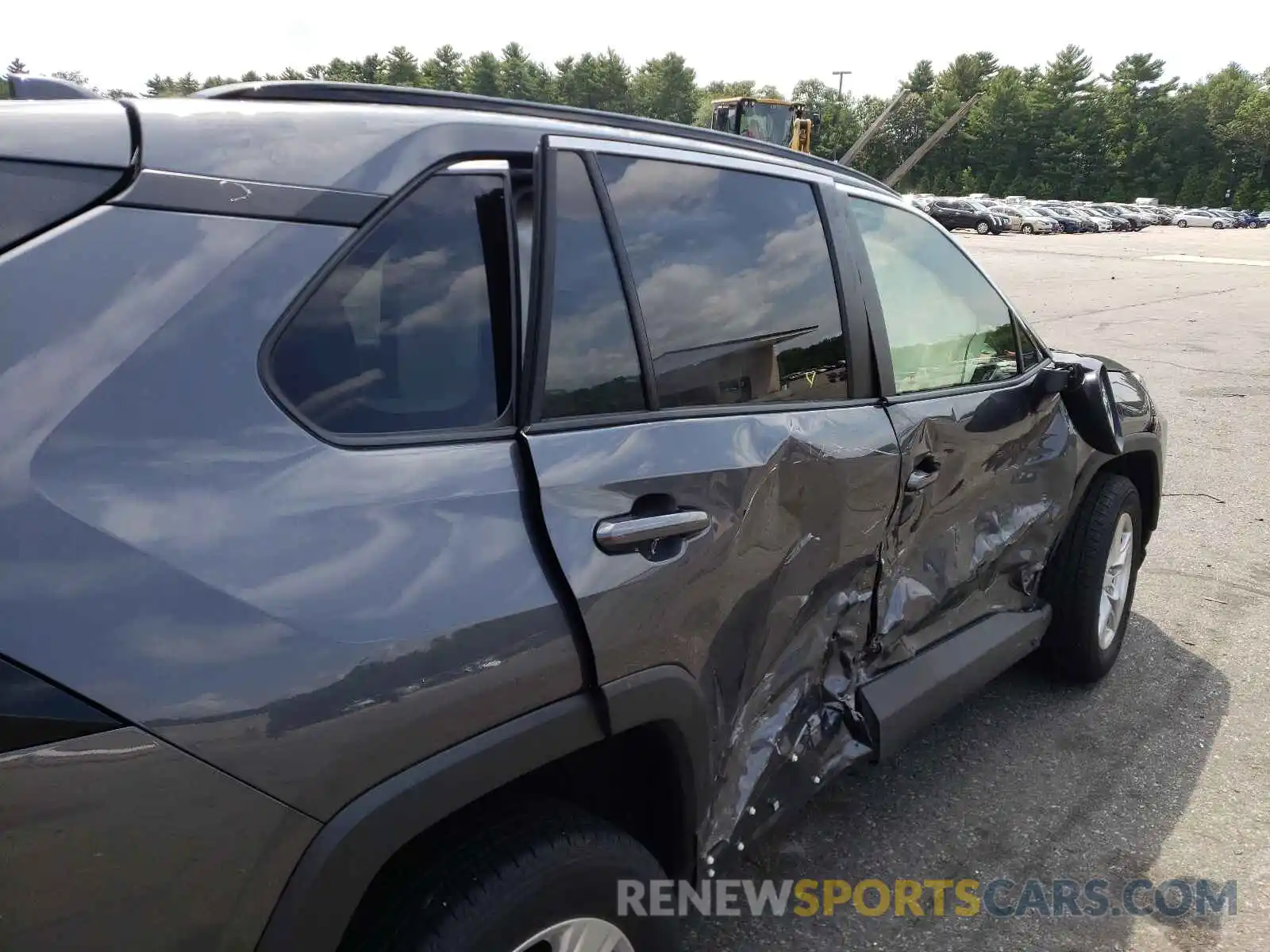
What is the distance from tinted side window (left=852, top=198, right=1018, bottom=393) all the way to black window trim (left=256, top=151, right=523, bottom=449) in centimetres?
131

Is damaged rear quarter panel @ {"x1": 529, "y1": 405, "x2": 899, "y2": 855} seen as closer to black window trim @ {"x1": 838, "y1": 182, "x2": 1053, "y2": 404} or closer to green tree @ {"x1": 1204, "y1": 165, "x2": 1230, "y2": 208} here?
black window trim @ {"x1": 838, "y1": 182, "x2": 1053, "y2": 404}

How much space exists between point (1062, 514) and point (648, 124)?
2.18 metres

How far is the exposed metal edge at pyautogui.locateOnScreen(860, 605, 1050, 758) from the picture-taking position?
2514mm

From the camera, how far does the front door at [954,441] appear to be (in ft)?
8.58

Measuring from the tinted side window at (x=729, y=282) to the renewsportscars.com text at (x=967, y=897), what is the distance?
4.36 feet

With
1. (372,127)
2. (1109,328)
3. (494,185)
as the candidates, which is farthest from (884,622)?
(1109,328)

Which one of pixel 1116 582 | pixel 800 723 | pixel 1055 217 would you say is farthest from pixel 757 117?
pixel 800 723

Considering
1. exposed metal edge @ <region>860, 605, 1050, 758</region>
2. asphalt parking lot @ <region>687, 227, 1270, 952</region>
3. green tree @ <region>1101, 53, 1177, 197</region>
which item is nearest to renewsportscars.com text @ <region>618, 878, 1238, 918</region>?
asphalt parking lot @ <region>687, 227, 1270, 952</region>

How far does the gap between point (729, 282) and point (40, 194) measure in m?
1.35

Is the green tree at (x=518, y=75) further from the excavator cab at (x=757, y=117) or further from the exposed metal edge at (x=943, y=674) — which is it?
the exposed metal edge at (x=943, y=674)

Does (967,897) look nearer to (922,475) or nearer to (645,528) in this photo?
(922,475)

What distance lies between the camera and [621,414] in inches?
71.4

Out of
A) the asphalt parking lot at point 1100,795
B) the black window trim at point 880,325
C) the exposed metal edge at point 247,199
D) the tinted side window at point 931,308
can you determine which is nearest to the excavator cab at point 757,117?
the asphalt parking lot at point 1100,795

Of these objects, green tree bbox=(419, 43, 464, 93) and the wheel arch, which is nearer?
the wheel arch
